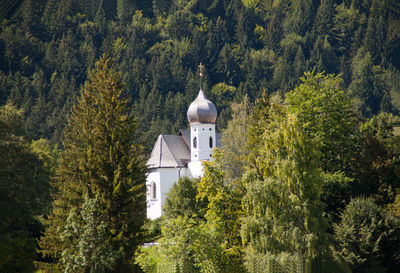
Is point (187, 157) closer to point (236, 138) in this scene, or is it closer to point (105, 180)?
point (236, 138)

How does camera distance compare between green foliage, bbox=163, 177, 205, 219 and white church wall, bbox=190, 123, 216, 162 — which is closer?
green foliage, bbox=163, 177, 205, 219

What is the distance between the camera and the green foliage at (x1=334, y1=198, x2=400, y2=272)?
34.8m

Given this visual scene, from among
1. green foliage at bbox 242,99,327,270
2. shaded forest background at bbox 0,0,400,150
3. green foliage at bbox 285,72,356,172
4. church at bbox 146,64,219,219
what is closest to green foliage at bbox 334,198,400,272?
green foliage at bbox 242,99,327,270

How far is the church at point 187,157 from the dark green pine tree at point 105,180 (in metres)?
33.0

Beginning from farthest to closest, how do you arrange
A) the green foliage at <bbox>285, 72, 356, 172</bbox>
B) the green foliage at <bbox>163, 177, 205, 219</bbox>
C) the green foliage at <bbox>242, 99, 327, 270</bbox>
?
1. the green foliage at <bbox>163, 177, 205, 219</bbox>
2. the green foliage at <bbox>285, 72, 356, 172</bbox>
3. the green foliage at <bbox>242, 99, 327, 270</bbox>

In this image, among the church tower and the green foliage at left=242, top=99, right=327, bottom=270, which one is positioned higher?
the church tower

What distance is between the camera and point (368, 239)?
34812 millimetres

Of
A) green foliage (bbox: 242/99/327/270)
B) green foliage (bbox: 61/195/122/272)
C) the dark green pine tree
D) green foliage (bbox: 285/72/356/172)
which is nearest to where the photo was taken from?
green foliage (bbox: 61/195/122/272)

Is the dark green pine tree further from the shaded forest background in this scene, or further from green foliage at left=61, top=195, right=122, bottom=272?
the shaded forest background

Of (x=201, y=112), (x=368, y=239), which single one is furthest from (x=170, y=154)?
(x=368, y=239)

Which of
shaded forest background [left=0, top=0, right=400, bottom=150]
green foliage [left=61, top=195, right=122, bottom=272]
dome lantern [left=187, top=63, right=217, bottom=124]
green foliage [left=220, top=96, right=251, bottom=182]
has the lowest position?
green foliage [left=61, top=195, right=122, bottom=272]

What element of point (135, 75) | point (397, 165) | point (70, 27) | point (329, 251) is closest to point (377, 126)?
point (397, 165)

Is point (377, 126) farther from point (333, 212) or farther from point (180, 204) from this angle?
point (180, 204)

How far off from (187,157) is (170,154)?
2024 mm
